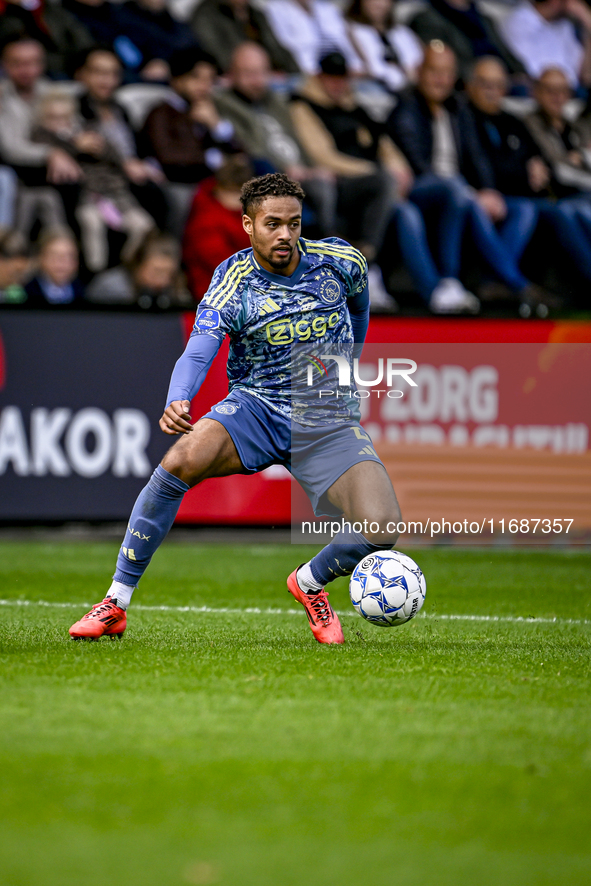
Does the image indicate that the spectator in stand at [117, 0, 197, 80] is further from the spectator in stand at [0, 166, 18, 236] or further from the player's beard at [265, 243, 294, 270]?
the player's beard at [265, 243, 294, 270]

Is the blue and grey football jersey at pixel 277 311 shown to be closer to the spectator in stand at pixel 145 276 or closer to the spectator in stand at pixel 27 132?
the spectator in stand at pixel 145 276

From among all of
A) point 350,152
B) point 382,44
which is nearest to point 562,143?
point 382,44

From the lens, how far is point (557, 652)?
4965 millimetres

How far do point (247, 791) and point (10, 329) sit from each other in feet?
24.6

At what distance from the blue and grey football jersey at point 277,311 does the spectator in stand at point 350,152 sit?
671cm

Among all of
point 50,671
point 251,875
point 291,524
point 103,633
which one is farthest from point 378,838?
point 291,524

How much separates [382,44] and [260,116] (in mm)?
2403

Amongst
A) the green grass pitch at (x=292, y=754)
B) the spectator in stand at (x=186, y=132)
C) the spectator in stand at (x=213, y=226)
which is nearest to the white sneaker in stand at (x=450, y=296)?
the spectator in stand at (x=213, y=226)

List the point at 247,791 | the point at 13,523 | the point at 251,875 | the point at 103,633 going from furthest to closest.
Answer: the point at 13,523 → the point at 103,633 → the point at 247,791 → the point at 251,875

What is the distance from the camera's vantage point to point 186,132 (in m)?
12.0

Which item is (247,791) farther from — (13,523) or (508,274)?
(508,274)

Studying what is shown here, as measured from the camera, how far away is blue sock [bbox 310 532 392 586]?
16.6ft

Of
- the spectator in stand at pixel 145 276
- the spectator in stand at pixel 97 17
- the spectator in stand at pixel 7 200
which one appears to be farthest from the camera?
the spectator in stand at pixel 97 17

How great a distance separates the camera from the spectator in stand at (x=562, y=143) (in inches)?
529
